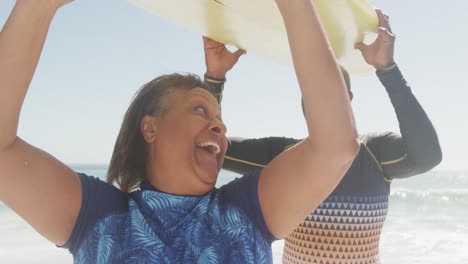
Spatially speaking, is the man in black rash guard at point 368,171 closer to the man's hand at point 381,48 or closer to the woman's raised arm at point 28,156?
the man's hand at point 381,48

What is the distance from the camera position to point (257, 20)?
193cm

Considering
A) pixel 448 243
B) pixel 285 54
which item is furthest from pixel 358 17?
pixel 448 243

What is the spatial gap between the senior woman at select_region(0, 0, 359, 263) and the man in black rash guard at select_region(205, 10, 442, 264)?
776 millimetres

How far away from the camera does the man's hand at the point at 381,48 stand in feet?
6.93

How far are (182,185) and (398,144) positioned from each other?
4.08ft

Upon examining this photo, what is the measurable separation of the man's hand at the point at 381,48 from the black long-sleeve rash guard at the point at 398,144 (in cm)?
5

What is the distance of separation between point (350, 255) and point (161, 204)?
1.14 m

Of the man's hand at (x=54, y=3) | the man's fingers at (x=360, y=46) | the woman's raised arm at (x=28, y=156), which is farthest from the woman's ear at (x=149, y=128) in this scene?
the man's fingers at (x=360, y=46)

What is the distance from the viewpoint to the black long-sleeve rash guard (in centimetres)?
207

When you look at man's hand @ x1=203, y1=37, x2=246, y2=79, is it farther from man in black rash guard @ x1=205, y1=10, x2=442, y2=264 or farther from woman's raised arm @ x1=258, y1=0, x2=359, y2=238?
woman's raised arm @ x1=258, y1=0, x2=359, y2=238

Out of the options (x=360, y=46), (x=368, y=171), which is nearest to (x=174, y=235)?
(x=368, y=171)

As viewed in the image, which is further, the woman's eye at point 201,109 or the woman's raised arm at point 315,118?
the woman's eye at point 201,109

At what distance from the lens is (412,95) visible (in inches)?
83.5

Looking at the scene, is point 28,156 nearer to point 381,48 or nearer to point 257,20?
point 257,20
